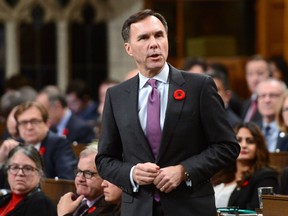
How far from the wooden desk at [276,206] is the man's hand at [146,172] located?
2.64ft

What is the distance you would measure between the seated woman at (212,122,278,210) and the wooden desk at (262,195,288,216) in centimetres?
153

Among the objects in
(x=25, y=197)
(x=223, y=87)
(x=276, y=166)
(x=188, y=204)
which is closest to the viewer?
(x=188, y=204)

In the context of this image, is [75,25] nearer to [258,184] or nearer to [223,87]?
[223,87]

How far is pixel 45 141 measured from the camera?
7879 mm

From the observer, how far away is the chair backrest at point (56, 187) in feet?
21.1

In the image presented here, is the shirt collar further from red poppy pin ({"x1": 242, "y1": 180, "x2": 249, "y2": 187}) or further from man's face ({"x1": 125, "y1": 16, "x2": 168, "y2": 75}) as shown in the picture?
red poppy pin ({"x1": 242, "y1": 180, "x2": 249, "y2": 187})

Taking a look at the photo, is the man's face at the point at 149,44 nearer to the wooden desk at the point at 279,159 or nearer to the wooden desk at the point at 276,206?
the wooden desk at the point at 276,206

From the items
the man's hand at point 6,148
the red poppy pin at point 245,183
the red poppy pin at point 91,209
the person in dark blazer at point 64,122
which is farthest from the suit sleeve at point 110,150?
the person in dark blazer at point 64,122

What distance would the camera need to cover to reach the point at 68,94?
40.1 ft

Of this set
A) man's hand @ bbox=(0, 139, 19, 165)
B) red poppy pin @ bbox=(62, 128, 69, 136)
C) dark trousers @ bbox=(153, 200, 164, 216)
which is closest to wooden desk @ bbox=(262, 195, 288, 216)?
dark trousers @ bbox=(153, 200, 164, 216)

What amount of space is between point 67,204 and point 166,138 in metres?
1.79

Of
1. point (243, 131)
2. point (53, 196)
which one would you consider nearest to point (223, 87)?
point (243, 131)

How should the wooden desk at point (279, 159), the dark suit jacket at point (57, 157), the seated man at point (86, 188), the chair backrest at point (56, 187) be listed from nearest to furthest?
the seated man at point (86, 188) < the chair backrest at point (56, 187) < the wooden desk at point (279, 159) < the dark suit jacket at point (57, 157)

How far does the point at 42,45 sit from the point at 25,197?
25.0ft
